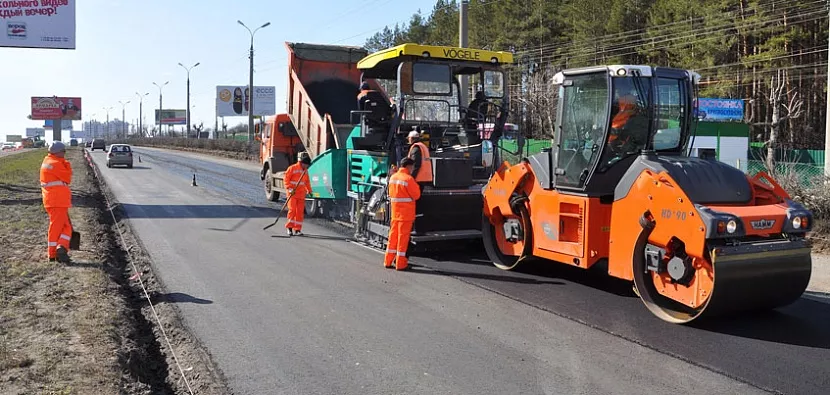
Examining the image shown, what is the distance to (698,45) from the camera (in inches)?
1296

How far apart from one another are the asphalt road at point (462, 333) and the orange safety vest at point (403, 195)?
30.2 inches

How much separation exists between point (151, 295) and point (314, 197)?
6783 mm

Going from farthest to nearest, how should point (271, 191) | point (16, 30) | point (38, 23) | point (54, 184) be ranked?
point (38, 23)
point (16, 30)
point (271, 191)
point (54, 184)

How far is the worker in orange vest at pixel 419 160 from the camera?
381 inches

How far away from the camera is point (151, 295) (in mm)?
7641

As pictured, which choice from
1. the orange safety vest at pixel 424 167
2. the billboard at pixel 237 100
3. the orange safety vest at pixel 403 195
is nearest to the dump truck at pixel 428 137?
the orange safety vest at pixel 424 167

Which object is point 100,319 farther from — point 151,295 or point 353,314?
point 353,314

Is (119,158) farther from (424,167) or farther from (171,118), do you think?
(171,118)

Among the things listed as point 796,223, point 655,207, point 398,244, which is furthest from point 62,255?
point 796,223

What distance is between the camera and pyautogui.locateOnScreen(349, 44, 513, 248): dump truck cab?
33.1ft

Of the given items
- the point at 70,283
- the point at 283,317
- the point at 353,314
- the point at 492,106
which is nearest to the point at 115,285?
the point at 70,283

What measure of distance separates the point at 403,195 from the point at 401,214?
25 cm

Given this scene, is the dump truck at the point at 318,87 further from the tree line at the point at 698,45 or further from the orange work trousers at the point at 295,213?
the tree line at the point at 698,45

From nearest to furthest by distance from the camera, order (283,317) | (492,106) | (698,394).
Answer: (698,394) < (283,317) < (492,106)
